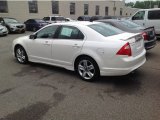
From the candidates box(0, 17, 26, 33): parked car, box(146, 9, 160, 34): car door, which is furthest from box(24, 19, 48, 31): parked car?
box(146, 9, 160, 34): car door

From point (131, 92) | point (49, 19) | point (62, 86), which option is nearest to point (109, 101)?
point (131, 92)

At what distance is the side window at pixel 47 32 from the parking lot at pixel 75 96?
1068mm

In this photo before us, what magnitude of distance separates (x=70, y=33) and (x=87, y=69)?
3.66 feet

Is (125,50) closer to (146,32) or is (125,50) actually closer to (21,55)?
(146,32)

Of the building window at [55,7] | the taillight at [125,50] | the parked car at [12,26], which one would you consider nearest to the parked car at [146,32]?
the taillight at [125,50]

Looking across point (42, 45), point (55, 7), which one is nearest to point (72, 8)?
point (55, 7)

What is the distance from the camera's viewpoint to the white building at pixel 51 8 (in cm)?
2470

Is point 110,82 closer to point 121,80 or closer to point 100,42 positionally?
point 121,80

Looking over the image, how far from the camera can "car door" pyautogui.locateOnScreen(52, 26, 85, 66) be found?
521cm

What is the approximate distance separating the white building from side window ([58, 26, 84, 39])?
68.5 feet

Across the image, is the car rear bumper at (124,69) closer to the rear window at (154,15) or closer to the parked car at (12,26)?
the rear window at (154,15)

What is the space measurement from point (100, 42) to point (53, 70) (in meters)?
2.06

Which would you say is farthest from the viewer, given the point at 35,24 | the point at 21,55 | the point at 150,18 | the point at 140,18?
the point at 35,24

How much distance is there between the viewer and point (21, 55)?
7043 millimetres
